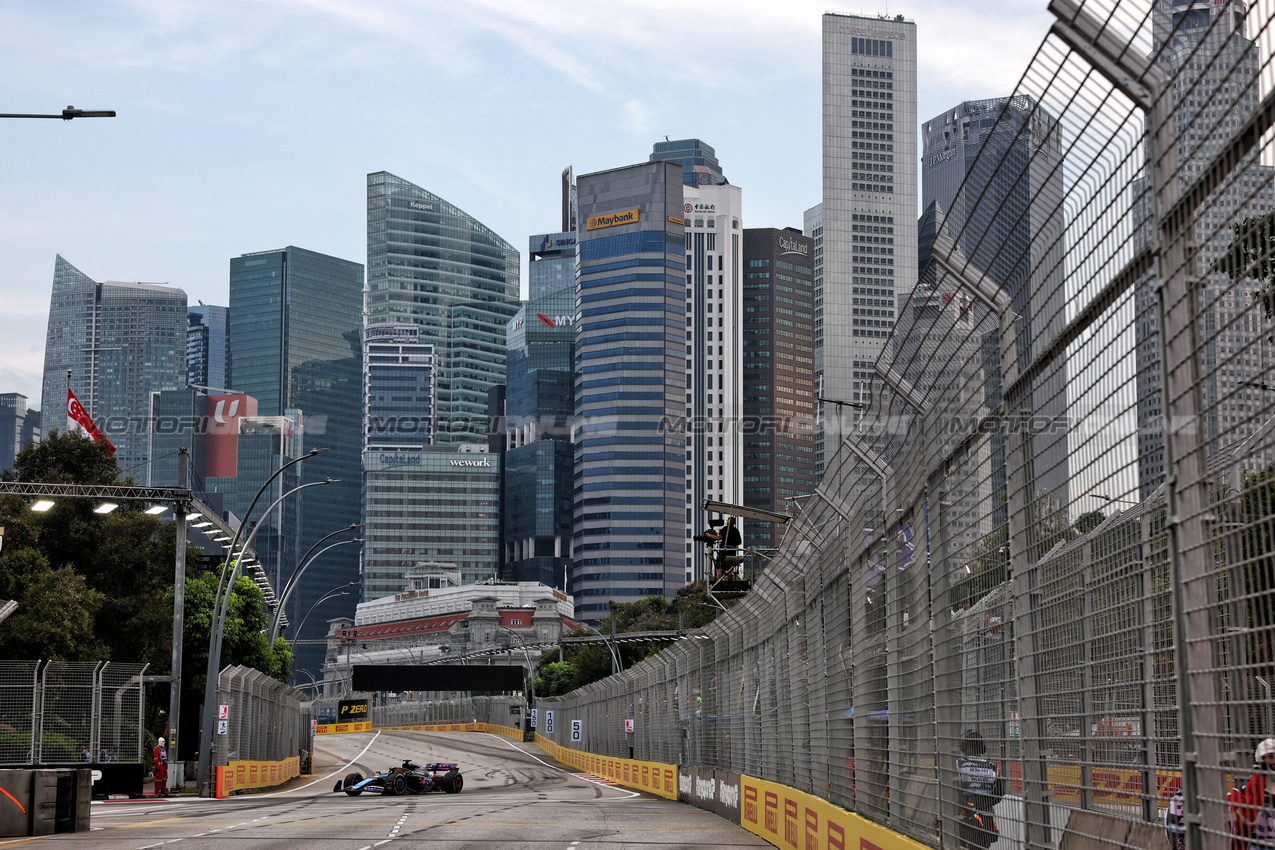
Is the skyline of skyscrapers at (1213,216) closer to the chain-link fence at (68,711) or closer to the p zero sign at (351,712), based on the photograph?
the chain-link fence at (68,711)

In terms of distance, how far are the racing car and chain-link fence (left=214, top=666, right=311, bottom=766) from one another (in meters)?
3.06

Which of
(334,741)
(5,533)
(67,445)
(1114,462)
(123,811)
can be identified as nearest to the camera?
(1114,462)

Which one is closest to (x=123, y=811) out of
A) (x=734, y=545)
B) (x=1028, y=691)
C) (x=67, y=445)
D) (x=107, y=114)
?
(x=734, y=545)

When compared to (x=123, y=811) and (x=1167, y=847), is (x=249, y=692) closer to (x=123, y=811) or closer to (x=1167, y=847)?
(x=123, y=811)

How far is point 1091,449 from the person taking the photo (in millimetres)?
4992

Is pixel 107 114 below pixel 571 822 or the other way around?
the other way around

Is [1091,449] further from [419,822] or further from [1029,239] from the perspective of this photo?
[419,822]

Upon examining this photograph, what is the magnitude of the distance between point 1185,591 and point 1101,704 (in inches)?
62.8

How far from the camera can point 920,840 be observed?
354 inches

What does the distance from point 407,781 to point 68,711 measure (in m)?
9.65

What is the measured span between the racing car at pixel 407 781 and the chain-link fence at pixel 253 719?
10.0 feet

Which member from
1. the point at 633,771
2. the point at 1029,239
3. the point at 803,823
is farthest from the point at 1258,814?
the point at 633,771

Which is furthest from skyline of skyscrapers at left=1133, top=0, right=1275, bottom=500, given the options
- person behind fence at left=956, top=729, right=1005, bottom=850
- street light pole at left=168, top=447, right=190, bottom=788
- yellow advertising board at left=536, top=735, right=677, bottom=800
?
street light pole at left=168, top=447, right=190, bottom=788

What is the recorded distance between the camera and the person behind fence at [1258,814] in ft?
11.7
